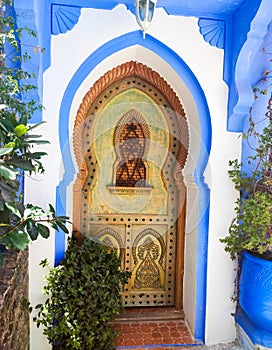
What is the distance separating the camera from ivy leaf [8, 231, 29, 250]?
62.2 inches

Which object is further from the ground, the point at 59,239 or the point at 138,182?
the point at 138,182

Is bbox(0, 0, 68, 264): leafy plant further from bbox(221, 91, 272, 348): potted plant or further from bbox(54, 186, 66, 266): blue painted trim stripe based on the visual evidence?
bbox(221, 91, 272, 348): potted plant

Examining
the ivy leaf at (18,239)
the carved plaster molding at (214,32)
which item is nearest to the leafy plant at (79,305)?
the ivy leaf at (18,239)

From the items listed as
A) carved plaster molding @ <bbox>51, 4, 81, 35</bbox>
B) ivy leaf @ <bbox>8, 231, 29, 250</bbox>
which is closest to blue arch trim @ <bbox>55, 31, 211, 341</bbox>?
carved plaster molding @ <bbox>51, 4, 81, 35</bbox>

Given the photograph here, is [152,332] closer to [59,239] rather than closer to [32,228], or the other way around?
[59,239]

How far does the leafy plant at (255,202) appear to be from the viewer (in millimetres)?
2803

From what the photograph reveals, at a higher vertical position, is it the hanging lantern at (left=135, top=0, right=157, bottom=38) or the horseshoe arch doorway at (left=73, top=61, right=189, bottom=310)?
the hanging lantern at (left=135, top=0, right=157, bottom=38)

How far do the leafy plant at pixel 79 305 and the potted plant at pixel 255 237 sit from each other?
1092 mm

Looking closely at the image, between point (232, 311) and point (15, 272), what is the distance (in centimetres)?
206

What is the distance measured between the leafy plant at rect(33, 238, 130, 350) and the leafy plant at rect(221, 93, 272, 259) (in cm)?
110

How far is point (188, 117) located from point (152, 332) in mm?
2075

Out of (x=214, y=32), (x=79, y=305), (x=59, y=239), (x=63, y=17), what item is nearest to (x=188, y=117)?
(x=214, y=32)

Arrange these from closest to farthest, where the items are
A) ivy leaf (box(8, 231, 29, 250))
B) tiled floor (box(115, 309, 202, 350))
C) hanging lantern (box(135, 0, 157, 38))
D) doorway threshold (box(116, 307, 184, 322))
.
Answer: ivy leaf (box(8, 231, 29, 250))
hanging lantern (box(135, 0, 157, 38))
tiled floor (box(115, 309, 202, 350))
doorway threshold (box(116, 307, 184, 322))

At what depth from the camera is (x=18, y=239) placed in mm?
1606
